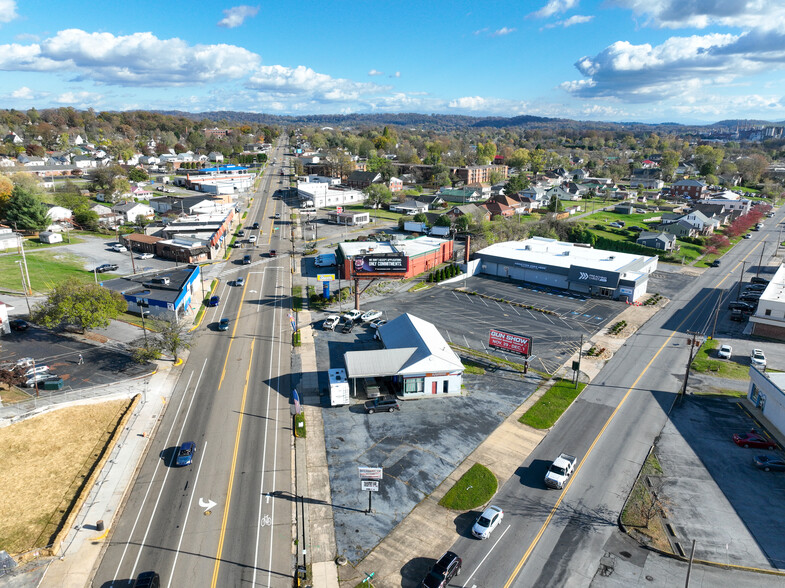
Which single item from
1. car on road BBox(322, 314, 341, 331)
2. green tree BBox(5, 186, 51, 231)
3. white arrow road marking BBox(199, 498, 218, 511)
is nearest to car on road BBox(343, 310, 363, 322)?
car on road BBox(322, 314, 341, 331)

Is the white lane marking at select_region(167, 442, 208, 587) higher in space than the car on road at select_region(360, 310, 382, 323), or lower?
lower

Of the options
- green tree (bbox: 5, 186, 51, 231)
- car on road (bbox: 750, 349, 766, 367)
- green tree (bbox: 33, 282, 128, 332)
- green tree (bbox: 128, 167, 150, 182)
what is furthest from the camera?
green tree (bbox: 128, 167, 150, 182)

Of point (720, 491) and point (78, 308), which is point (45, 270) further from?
point (720, 491)

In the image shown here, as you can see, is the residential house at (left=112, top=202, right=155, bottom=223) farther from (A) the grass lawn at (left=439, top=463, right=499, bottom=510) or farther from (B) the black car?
(B) the black car

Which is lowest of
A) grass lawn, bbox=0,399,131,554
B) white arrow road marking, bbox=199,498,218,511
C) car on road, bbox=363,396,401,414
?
grass lawn, bbox=0,399,131,554

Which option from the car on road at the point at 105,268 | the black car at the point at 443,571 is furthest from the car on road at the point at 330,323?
the car on road at the point at 105,268

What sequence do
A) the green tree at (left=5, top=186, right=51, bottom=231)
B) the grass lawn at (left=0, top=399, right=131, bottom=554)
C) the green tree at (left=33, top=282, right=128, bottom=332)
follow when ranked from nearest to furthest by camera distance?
the grass lawn at (left=0, top=399, right=131, bottom=554) < the green tree at (left=33, top=282, right=128, bottom=332) < the green tree at (left=5, top=186, right=51, bottom=231)
